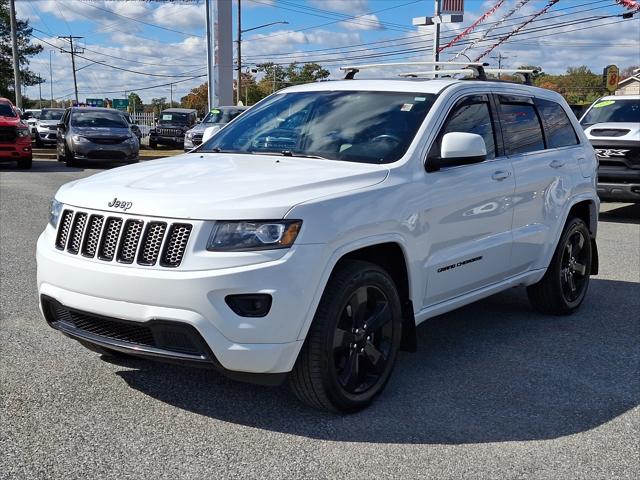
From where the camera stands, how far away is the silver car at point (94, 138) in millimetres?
20562

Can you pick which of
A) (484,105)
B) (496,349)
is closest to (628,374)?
(496,349)

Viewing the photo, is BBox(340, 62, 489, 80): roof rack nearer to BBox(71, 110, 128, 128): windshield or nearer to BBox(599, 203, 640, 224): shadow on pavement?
BBox(599, 203, 640, 224): shadow on pavement

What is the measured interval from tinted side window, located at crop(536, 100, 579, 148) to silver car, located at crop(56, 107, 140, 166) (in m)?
16.2

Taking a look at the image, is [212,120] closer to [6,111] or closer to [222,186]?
[6,111]

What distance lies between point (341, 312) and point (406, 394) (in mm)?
845

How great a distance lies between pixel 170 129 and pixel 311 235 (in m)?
30.9

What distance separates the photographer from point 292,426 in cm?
392

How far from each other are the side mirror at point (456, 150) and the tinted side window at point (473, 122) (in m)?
0.15

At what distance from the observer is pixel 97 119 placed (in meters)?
21.8

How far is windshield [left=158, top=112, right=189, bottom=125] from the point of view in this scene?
112 ft

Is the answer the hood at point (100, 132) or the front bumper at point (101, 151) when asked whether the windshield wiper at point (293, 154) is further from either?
the hood at point (100, 132)

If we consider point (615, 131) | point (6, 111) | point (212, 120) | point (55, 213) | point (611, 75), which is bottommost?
point (55, 213)

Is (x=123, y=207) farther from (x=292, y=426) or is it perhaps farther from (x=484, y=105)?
(x=484, y=105)

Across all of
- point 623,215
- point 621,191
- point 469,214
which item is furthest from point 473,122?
point 623,215
